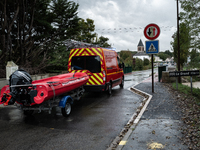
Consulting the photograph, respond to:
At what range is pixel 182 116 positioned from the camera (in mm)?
6156

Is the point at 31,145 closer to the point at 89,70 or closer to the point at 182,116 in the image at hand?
the point at 182,116

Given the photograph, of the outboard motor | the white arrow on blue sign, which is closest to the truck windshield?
the white arrow on blue sign

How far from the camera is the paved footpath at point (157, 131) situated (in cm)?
414

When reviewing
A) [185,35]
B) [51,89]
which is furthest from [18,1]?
[185,35]

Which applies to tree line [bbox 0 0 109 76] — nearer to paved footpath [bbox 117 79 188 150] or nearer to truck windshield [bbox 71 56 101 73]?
truck windshield [bbox 71 56 101 73]

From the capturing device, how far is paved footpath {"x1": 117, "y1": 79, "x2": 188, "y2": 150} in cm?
414

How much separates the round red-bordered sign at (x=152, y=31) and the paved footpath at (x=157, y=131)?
14.3ft

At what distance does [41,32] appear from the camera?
1762cm

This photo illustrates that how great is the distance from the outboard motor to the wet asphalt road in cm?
76

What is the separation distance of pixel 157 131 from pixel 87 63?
5912 millimetres

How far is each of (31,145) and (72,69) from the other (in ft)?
20.4

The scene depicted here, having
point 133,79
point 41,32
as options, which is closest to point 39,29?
point 41,32

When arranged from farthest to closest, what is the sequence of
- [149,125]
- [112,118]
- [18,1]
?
1. [18,1]
2. [112,118]
3. [149,125]

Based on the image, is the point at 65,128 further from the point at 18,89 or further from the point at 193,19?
the point at 193,19
